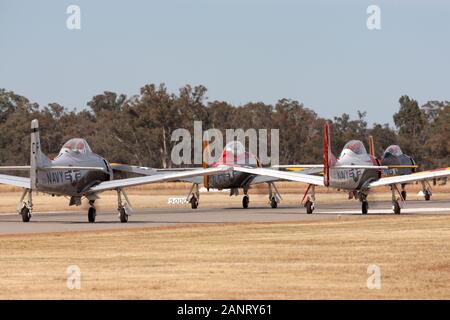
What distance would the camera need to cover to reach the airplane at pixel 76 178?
3994 cm

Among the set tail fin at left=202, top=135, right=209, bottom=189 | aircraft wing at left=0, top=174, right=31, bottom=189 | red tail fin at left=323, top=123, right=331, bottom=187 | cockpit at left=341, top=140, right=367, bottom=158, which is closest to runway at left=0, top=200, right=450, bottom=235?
aircraft wing at left=0, top=174, right=31, bottom=189

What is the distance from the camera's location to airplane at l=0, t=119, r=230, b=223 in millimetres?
39938

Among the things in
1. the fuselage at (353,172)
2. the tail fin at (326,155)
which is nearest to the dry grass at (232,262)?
the tail fin at (326,155)

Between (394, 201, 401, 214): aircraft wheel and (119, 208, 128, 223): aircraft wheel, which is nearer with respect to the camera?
(119, 208, 128, 223): aircraft wheel

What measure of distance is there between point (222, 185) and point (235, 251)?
32.8 meters

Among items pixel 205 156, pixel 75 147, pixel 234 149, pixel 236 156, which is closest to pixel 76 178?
pixel 75 147

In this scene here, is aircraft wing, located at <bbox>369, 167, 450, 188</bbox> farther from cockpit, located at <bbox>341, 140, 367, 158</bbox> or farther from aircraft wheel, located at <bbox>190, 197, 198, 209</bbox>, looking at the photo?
aircraft wheel, located at <bbox>190, 197, 198, 209</bbox>

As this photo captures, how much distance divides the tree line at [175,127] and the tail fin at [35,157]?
92104 millimetres

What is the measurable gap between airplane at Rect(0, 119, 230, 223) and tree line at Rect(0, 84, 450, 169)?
88.7 meters

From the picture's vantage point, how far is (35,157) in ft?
128

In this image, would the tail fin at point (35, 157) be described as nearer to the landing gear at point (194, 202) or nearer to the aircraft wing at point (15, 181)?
the aircraft wing at point (15, 181)

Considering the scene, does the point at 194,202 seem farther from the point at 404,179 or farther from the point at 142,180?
the point at 142,180

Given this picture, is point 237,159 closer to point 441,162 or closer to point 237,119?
point 441,162

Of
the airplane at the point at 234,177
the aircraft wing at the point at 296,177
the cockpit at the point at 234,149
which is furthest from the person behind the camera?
the cockpit at the point at 234,149
